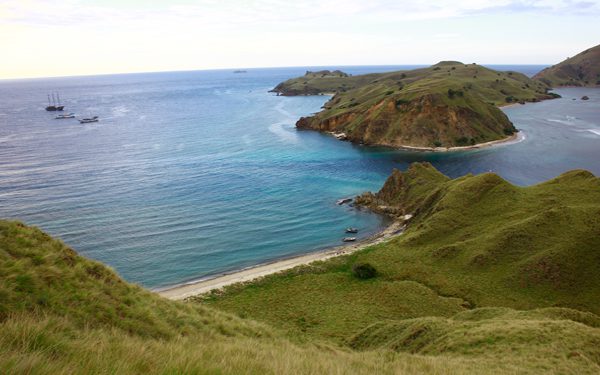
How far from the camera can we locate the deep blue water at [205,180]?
56.0 m

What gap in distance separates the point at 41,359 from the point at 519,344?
21.4 metres

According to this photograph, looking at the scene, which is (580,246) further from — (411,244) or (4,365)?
(4,365)

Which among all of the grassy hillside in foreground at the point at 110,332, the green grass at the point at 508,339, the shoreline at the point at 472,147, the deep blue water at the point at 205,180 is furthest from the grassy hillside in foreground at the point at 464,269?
the shoreline at the point at 472,147

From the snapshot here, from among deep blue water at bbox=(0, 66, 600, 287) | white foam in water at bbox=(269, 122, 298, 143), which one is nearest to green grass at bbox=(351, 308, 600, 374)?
deep blue water at bbox=(0, 66, 600, 287)

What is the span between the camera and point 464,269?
41062 mm

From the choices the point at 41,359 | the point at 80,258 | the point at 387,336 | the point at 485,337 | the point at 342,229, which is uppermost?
the point at 41,359

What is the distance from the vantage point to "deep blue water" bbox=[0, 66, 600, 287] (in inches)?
2205

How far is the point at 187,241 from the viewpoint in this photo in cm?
5706

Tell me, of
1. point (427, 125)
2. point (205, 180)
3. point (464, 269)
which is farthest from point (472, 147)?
point (464, 269)

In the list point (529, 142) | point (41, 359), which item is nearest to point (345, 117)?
point (529, 142)

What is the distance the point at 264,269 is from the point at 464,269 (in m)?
23.5

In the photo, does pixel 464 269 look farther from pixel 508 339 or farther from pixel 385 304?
pixel 508 339

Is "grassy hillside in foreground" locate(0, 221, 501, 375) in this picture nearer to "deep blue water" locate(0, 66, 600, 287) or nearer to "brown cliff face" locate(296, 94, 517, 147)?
"deep blue water" locate(0, 66, 600, 287)

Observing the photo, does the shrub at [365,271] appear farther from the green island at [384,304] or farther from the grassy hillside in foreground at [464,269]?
the grassy hillside in foreground at [464,269]
